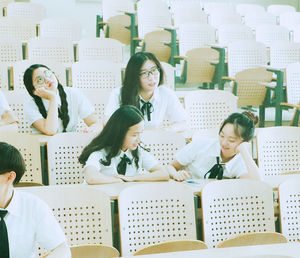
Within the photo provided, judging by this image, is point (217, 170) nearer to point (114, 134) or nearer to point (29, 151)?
point (114, 134)

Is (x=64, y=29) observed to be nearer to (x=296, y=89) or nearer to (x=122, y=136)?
(x=296, y=89)

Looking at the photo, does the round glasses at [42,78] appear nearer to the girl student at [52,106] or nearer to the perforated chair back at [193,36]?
the girl student at [52,106]

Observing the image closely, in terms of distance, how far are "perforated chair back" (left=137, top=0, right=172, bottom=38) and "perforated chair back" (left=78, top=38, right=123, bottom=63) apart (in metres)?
1.46

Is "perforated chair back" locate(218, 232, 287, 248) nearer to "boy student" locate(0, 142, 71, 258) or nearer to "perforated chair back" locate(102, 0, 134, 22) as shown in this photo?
"boy student" locate(0, 142, 71, 258)

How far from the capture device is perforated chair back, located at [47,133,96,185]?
348cm

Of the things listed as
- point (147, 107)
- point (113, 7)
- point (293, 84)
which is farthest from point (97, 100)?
point (113, 7)

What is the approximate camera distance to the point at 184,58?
6477 mm

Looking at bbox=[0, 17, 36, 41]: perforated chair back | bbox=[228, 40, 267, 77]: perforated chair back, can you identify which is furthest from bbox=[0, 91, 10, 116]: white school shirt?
bbox=[228, 40, 267, 77]: perforated chair back

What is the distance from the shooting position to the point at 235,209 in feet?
9.65

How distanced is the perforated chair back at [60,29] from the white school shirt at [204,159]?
3.55 metres

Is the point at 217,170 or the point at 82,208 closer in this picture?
the point at 82,208

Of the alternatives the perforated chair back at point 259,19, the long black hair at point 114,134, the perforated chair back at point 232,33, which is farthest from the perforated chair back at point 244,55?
the long black hair at point 114,134

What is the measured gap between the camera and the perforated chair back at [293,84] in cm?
584

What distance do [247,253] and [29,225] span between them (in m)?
0.88
